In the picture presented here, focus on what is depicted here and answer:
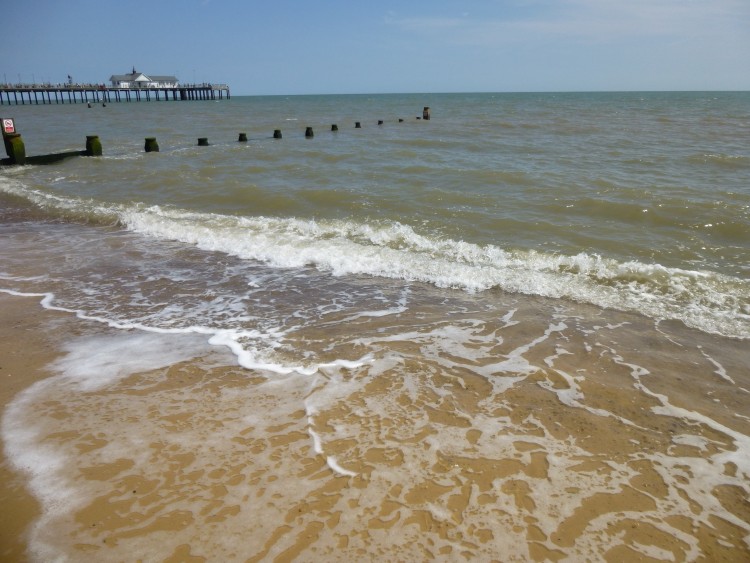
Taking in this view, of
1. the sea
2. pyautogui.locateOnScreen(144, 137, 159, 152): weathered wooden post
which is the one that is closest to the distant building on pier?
pyautogui.locateOnScreen(144, 137, 159, 152): weathered wooden post

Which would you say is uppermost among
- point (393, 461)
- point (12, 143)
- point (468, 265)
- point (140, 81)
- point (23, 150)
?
point (140, 81)

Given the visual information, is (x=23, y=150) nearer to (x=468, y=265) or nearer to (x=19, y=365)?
(x=19, y=365)

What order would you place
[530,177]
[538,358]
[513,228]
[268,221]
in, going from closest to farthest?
[538,358] < [513,228] < [268,221] < [530,177]

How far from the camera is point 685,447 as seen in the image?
3.56 meters

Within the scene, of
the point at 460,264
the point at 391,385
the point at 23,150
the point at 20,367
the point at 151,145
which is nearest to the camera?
the point at 391,385

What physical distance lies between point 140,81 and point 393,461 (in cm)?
12386

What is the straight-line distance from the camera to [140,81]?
108 m

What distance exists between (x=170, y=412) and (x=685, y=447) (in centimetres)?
375

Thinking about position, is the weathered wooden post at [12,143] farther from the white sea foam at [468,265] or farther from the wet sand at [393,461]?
the wet sand at [393,461]

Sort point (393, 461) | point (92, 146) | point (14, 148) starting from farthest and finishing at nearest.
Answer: point (92, 146) → point (14, 148) → point (393, 461)

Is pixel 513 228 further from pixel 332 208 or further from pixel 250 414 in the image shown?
pixel 250 414

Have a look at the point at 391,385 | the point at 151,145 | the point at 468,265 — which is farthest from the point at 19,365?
the point at 151,145

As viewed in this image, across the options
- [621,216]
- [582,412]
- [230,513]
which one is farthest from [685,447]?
[621,216]

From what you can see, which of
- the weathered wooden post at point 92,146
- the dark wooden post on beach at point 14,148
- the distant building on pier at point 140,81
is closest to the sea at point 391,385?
the dark wooden post on beach at point 14,148
